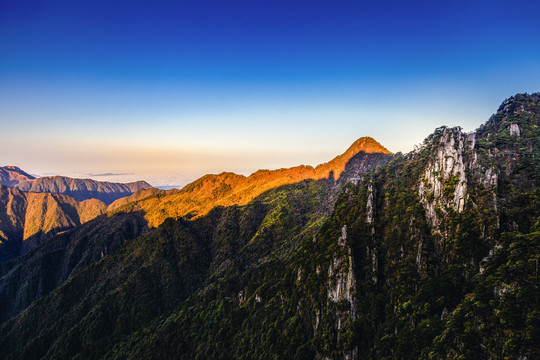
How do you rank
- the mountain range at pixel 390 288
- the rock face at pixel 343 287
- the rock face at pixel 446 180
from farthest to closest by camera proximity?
the rock face at pixel 343 287 → the rock face at pixel 446 180 → the mountain range at pixel 390 288

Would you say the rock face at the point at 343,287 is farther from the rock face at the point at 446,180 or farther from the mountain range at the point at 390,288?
the rock face at the point at 446,180

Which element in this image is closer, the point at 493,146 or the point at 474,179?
the point at 474,179

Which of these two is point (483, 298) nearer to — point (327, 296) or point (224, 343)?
point (327, 296)

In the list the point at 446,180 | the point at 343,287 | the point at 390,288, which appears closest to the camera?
the point at 390,288

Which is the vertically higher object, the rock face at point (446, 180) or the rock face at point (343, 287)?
the rock face at point (446, 180)

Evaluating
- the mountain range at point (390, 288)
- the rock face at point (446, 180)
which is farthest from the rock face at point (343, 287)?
the rock face at point (446, 180)

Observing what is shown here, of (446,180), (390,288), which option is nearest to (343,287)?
(390,288)

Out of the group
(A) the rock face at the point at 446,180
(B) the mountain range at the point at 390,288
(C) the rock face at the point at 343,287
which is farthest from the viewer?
(C) the rock face at the point at 343,287

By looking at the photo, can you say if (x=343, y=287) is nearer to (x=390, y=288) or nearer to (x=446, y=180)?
(x=390, y=288)

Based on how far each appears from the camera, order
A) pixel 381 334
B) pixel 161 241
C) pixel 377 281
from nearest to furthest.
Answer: pixel 381 334
pixel 377 281
pixel 161 241

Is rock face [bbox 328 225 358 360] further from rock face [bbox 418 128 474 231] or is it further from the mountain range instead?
rock face [bbox 418 128 474 231]

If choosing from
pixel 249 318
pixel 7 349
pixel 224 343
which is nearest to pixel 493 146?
pixel 249 318
